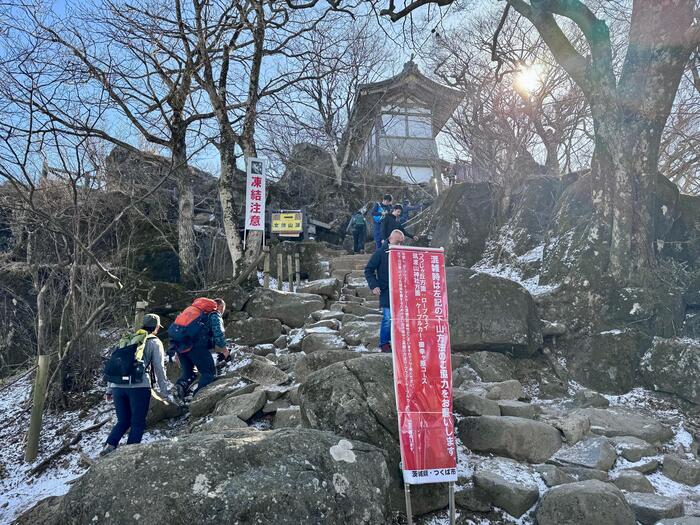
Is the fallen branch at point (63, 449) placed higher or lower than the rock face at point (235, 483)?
lower

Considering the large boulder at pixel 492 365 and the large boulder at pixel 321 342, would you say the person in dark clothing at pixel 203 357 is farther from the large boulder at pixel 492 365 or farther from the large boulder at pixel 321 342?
the large boulder at pixel 492 365

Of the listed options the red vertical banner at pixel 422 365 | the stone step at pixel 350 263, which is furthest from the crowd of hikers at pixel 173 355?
the stone step at pixel 350 263

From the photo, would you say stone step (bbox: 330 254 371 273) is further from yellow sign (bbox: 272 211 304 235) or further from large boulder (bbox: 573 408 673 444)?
large boulder (bbox: 573 408 673 444)

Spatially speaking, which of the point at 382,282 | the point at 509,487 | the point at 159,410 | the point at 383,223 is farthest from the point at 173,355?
the point at 509,487

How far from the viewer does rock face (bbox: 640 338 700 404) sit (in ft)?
18.7

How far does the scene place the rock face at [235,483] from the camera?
99.3 inches

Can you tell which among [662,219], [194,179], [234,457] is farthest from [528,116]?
[194,179]

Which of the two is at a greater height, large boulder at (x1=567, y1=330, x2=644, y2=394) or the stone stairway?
the stone stairway

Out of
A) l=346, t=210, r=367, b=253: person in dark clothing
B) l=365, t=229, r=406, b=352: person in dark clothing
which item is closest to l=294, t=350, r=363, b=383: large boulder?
l=365, t=229, r=406, b=352: person in dark clothing

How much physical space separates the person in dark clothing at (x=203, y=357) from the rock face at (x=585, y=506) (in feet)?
14.4

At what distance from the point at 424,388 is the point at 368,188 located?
17918mm

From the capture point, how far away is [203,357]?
6.22m

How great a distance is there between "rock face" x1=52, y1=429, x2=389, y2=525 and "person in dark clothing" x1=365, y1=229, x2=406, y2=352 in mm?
2860

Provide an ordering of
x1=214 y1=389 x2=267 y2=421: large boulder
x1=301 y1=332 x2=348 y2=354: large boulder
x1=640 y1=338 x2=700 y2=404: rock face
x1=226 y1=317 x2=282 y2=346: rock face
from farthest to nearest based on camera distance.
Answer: x1=226 y1=317 x2=282 y2=346: rock face → x1=301 y1=332 x2=348 y2=354: large boulder → x1=640 y1=338 x2=700 y2=404: rock face → x1=214 y1=389 x2=267 y2=421: large boulder
